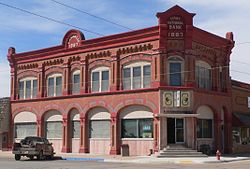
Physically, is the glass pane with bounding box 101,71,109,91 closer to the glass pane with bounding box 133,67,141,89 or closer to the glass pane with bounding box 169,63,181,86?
the glass pane with bounding box 133,67,141,89

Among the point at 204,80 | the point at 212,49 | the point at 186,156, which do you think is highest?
the point at 212,49

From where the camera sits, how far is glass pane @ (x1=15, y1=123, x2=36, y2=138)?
46.3 metres

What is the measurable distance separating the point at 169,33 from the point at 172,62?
7.95 ft

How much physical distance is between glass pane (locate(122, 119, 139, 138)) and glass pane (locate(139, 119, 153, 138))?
1.55 ft

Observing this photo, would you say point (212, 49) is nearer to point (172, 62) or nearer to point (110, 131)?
point (172, 62)

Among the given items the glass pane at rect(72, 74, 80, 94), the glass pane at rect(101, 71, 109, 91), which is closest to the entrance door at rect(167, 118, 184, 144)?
the glass pane at rect(101, 71, 109, 91)

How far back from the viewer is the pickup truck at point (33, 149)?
33.0 m

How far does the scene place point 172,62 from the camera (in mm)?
36594

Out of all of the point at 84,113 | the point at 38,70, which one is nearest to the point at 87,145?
the point at 84,113

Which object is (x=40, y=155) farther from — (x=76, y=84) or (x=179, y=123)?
(x=179, y=123)

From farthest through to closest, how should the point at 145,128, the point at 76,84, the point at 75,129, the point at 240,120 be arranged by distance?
the point at 76,84, the point at 75,129, the point at 240,120, the point at 145,128

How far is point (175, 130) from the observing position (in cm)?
3591

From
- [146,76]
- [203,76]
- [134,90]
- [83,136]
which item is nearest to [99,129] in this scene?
[83,136]

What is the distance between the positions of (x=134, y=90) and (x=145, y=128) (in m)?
3.35
